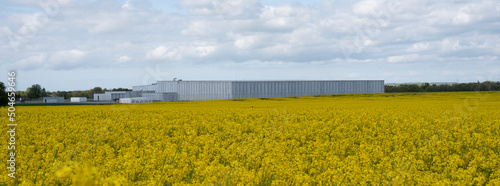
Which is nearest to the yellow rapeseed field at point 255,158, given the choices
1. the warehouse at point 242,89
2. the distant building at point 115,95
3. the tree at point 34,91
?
the warehouse at point 242,89

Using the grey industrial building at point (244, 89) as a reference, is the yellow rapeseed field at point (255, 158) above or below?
below

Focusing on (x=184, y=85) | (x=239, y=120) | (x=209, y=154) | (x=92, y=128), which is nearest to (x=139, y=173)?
(x=209, y=154)

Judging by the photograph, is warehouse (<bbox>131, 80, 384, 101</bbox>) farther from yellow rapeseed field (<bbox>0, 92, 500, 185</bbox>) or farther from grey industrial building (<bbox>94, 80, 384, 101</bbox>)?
yellow rapeseed field (<bbox>0, 92, 500, 185</bbox>)

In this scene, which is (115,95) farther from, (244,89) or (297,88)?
(297,88)

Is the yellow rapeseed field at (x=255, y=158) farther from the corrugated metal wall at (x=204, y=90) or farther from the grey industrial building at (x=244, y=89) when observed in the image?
the grey industrial building at (x=244, y=89)

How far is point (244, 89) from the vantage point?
262 ft

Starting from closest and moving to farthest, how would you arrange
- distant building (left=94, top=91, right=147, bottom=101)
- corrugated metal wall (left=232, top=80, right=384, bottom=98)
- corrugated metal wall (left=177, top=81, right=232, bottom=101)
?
corrugated metal wall (left=177, top=81, right=232, bottom=101) < corrugated metal wall (left=232, top=80, right=384, bottom=98) < distant building (left=94, top=91, right=147, bottom=101)

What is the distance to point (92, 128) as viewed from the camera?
49.8 feet

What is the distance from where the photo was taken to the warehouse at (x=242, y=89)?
79.4 m

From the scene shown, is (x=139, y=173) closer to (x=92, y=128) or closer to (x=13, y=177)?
(x=13, y=177)

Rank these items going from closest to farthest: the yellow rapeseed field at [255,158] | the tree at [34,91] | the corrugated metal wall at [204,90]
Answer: the yellow rapeseed field at [255,158] < the corrugated metal wall at [204,90] < the tree at [34,91]

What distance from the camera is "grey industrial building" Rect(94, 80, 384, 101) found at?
261ft

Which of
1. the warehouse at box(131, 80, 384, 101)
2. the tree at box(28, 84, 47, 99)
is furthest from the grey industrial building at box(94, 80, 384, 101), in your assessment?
the tree at box(28, 84, 47, 99)

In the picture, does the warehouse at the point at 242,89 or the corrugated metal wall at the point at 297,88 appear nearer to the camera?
the warehouse at the point at 242,89
